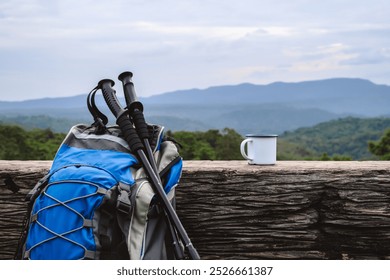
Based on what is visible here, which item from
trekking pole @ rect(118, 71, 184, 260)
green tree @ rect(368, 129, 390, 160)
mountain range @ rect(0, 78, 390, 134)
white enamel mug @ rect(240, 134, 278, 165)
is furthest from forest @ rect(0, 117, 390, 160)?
mountain range @ rect(0, 78, 390, 134)

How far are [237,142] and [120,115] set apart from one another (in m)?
6.01

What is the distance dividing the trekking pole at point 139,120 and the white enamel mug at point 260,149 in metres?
0.63

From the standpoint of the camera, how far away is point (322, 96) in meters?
177

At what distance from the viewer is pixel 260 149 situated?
9.32 feet

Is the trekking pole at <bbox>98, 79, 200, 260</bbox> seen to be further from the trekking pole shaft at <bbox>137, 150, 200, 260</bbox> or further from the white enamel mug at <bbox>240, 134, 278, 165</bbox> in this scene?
the white enamel mug at <bbox>240, 134, 278, 165</bbox>

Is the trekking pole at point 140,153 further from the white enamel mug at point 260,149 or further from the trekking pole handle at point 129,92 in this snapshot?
the white enamel mug at point 260,149

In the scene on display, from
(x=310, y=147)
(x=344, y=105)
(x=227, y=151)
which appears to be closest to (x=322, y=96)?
(x=344, y=105)

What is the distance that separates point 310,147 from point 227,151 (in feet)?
101

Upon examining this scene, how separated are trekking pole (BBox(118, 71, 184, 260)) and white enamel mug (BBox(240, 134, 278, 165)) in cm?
63

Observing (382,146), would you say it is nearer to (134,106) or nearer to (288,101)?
(134,106)

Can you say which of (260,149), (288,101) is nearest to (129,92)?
(260,149)

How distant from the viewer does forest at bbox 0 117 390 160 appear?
22.5 ft

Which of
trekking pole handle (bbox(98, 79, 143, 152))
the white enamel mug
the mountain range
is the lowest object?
the mountain range

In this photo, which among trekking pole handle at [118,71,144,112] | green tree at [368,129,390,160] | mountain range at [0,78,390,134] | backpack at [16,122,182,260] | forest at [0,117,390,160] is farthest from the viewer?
mountain range at [0,78,390,134]
